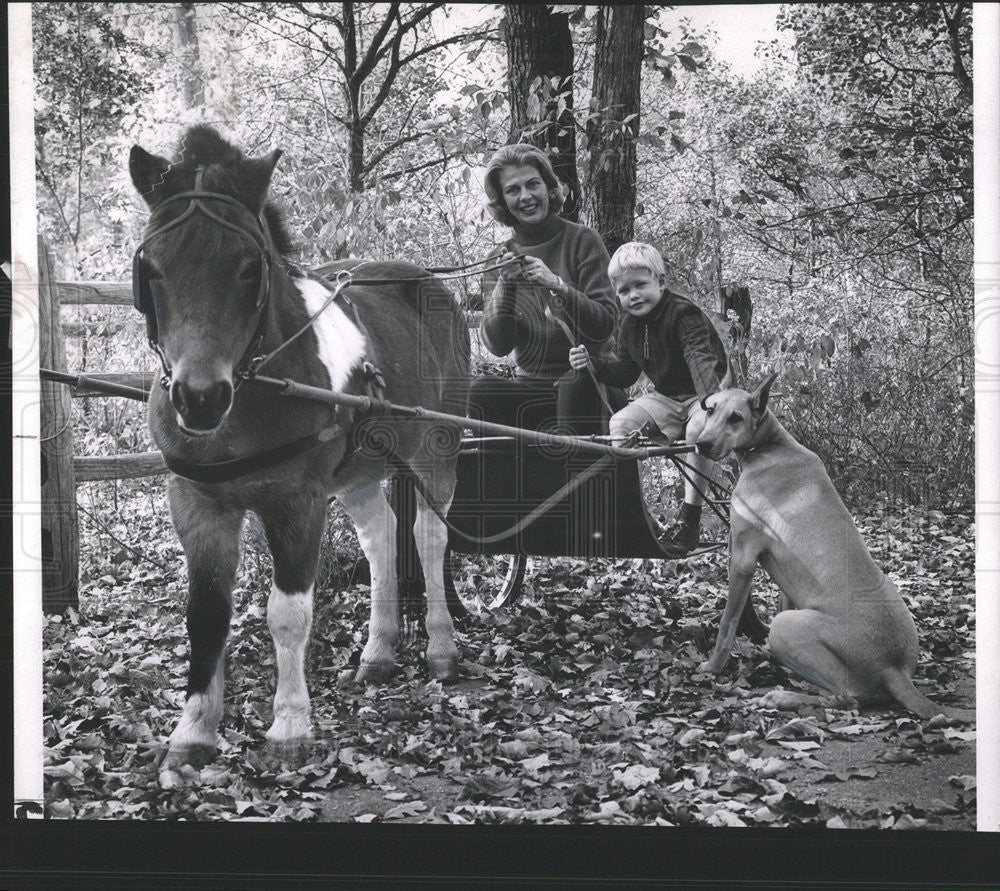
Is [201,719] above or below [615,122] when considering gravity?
below

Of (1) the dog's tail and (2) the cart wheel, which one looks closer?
(1) the dog's tail

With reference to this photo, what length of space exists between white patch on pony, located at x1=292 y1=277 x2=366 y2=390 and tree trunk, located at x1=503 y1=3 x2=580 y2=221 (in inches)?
48.5

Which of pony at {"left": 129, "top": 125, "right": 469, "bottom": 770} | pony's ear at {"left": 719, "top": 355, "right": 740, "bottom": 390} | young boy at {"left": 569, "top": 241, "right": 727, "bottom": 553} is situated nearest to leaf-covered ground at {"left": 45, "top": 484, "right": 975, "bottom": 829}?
pony at {"left": 129, "top": 125, "right": 469, "bottom": 770}

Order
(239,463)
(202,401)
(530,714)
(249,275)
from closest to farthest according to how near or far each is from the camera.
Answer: (202,401) < (249,275) < (239,463) < (530,714)

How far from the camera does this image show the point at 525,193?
4840 millimetres

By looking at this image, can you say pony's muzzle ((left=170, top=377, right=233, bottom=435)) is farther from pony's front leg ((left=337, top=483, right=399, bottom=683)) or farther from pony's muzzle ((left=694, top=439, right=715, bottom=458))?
pony's muzzle ((left=694, top=439, right=715, bottom=458))

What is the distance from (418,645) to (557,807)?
3.33 feet

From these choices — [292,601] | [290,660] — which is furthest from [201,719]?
[292,601]

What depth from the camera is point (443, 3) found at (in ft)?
15.8

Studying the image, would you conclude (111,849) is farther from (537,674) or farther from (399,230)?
(399,230)

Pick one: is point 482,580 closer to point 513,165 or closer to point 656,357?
point 656,357

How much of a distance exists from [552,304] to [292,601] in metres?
1.91

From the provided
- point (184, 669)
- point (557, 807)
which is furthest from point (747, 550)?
point (184, 669)

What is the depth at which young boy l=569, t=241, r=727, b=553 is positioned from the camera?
4.78 meters
